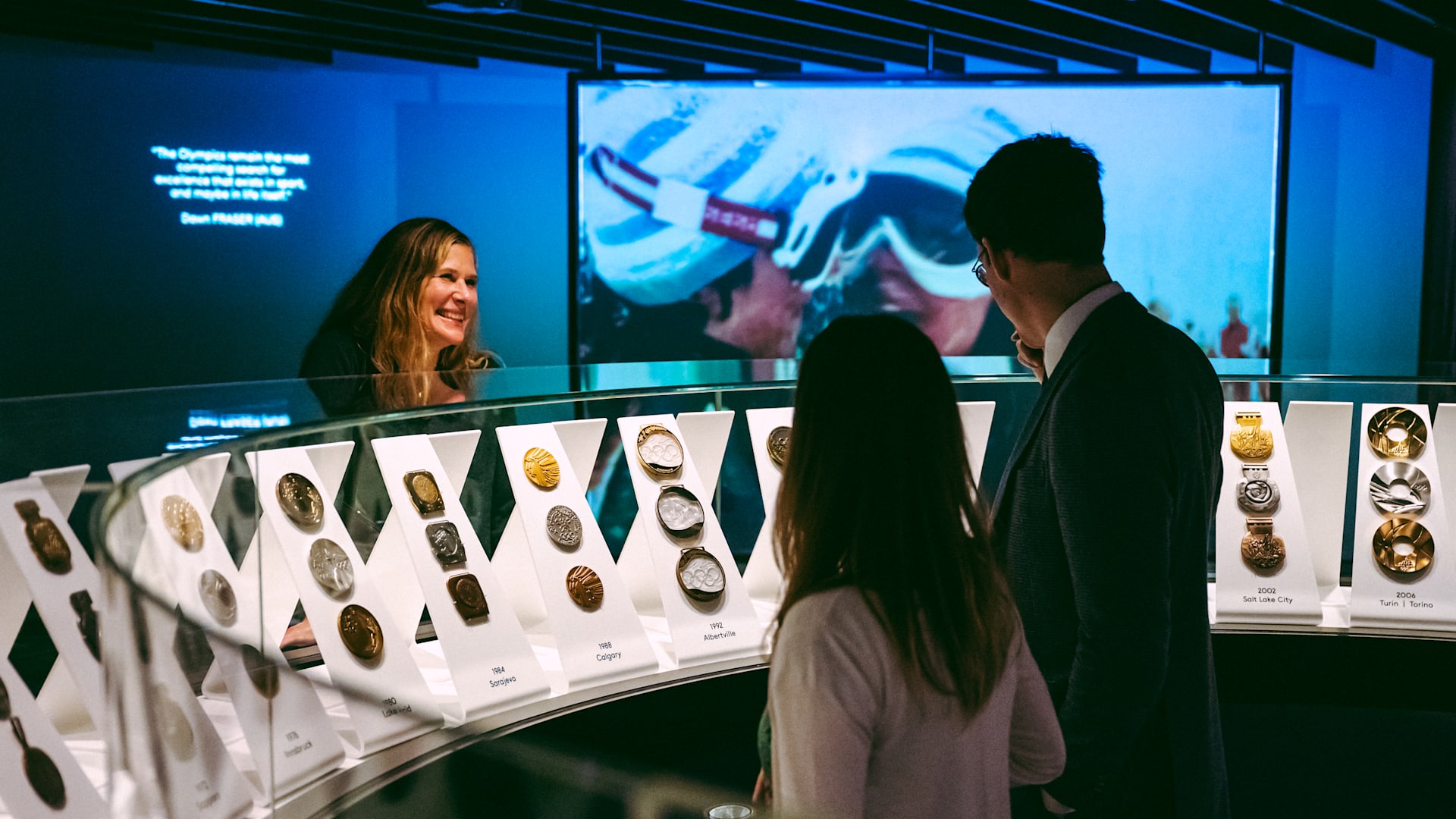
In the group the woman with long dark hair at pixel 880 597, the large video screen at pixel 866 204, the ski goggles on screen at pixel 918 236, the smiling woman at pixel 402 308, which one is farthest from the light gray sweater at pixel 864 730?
the ski goggles on screen at pixel 918 236

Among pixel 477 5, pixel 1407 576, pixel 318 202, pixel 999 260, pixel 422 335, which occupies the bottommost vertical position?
pixel 1407 576

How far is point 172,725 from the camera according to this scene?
58.9 inches

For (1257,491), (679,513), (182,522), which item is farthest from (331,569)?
(1257,491)

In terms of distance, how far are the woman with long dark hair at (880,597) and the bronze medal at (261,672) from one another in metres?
0.88

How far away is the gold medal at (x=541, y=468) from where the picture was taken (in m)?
2.72

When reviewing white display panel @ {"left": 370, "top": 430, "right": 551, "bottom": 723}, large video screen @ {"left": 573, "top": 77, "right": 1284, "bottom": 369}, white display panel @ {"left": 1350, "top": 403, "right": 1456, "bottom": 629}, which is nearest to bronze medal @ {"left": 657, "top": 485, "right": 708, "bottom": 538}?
white display panel @ {"left": 370, "top": 430, "right": 551, "bottom": 723}

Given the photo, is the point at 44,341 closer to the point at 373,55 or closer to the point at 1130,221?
the point at 373,55

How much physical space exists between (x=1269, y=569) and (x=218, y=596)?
106 inches

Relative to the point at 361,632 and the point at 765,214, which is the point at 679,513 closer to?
the point at 361,632

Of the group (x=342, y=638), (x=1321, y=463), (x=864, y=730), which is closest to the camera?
(x=864, y=730)

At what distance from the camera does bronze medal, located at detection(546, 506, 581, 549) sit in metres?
2.68

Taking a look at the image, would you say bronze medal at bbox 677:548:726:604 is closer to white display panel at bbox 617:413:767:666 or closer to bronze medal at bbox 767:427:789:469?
white display panel at bbox 617:413:767:666

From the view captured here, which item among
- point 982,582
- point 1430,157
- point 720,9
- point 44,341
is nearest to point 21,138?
point 44,341

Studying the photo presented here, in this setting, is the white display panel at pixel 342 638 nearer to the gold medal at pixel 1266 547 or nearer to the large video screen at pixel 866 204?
the gold medal at pixel 1266 547
